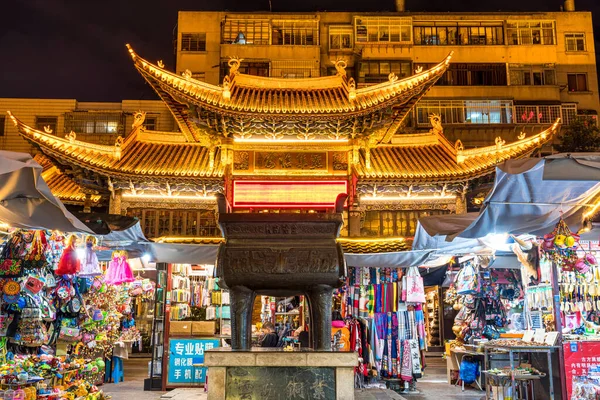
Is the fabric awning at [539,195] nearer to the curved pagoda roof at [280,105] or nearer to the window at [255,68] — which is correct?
the curved pagoda roof at [280,105]

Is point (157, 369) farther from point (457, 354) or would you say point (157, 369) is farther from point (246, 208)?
point (457, 354)

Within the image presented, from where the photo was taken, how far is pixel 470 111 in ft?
86.6

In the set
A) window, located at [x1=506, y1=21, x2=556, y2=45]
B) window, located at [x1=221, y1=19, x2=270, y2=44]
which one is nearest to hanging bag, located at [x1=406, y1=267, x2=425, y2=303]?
window, located at [x1=221, y1=19, x2=270, y2=44]

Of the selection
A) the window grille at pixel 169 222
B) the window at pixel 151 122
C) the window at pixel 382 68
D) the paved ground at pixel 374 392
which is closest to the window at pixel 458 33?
the window at pixel 382 68

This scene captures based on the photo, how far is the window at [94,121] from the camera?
2697 cm

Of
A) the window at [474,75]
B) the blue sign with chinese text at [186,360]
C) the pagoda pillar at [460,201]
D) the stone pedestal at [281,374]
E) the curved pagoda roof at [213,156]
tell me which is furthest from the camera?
the window at [474,75]

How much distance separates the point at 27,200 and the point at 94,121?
70.1 ft

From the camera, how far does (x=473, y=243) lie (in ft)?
31.0

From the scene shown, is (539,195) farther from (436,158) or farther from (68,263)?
(436,158)

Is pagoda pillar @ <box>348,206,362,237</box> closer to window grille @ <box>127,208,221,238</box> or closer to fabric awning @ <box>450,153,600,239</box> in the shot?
window grille @ <box>127,208,221,238</box>

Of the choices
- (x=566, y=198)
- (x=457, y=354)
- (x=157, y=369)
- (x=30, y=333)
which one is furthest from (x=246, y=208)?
(x=566, y=198)

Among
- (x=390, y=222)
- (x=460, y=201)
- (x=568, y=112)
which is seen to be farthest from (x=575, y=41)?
(x=390, y=222)

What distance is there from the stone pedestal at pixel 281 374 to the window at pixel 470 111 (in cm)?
2158

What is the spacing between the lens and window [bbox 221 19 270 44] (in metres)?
28.3
